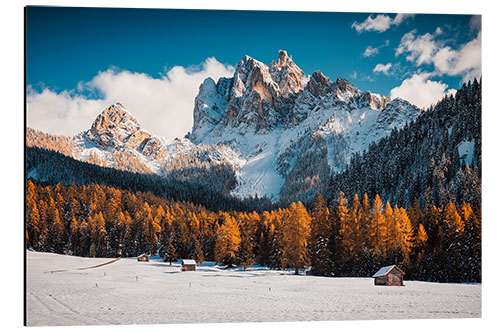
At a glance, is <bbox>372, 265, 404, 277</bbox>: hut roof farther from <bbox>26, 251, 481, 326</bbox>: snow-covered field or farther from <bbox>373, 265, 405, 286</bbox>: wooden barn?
<bbox>26, 251, 481, 326</bbox>: snow-covered field

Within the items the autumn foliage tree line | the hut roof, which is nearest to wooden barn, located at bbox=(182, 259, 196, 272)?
the autumn foliage tree line

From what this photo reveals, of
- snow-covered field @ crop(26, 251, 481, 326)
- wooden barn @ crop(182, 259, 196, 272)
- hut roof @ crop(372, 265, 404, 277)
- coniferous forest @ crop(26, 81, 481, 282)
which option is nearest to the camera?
snow-covered field @ crop(26, 251, 481, 326)

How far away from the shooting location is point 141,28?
16.7 meters

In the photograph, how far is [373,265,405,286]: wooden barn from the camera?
18.8 meters

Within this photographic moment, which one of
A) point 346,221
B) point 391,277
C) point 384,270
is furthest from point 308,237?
point 391,277

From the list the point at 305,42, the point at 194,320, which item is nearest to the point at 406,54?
the point at 305,42

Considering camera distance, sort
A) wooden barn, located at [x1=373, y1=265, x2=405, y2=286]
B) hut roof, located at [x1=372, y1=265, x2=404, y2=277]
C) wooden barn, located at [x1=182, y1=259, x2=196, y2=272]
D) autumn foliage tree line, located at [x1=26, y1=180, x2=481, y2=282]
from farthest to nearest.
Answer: wooden barn, located at [x1=182, y1=259, x2=196, y2=272]
autumn foliage tree line, located at [x1=26, y1=180, x2=481, y2=282]
hut roof, located at [x1=372, y1=265, x2=404, y2=277]
wooden barn, located at [x1=373, y1=265, x2=405, y2=286]

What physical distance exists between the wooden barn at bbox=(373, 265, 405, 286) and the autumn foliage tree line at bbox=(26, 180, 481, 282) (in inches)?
30.2

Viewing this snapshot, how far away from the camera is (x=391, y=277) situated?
18.9 metres

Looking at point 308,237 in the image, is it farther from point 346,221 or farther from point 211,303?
point 211,303

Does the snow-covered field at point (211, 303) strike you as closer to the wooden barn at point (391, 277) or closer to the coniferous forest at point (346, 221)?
the wooden barn at point (391, 277)

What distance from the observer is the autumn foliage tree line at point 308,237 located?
65.8 ft

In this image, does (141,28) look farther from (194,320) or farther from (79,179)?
(79,179)

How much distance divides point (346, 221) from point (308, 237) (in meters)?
2.93
